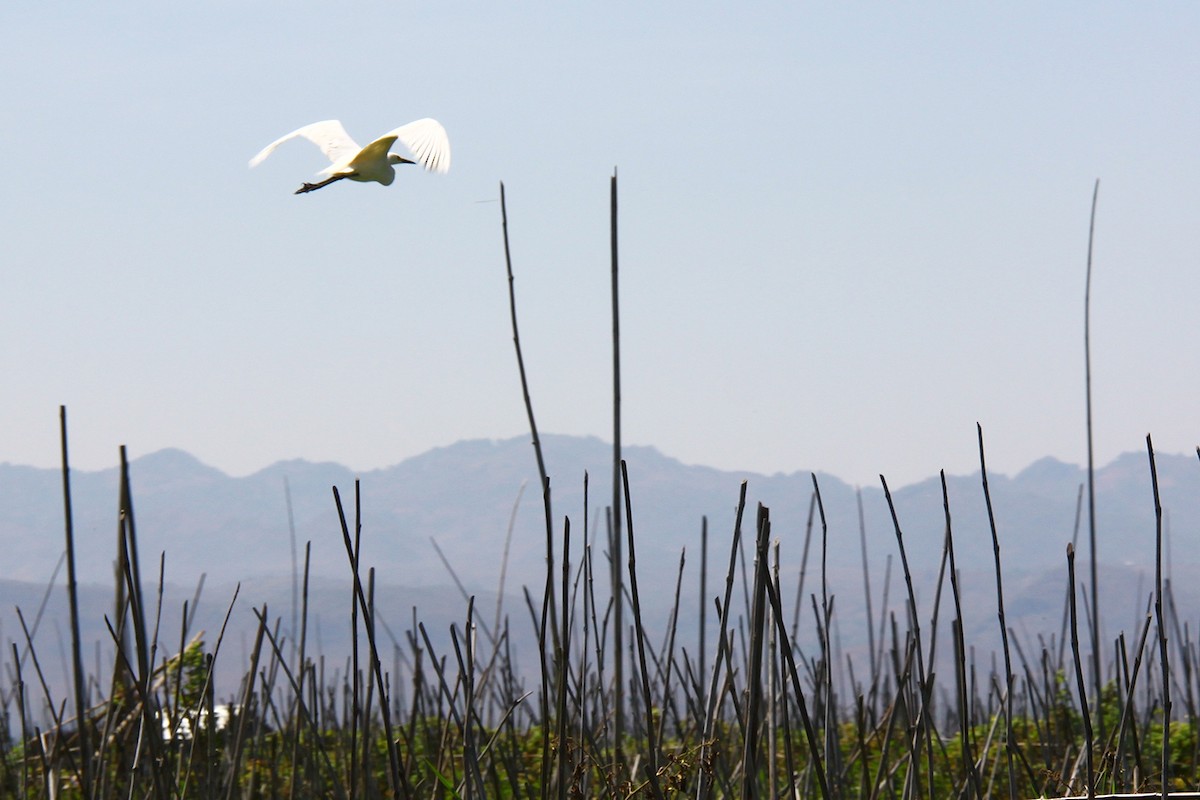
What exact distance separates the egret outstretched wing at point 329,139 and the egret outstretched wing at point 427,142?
7 centimetres

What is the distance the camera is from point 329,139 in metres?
1.62

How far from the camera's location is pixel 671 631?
1.42 m

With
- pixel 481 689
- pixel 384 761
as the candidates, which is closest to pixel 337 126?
pixel 481 689

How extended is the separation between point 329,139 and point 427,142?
19 centimetres

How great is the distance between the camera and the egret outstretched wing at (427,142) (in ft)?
4.81

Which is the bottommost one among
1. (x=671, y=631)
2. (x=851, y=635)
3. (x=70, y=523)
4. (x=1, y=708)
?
(x=851, y=635)

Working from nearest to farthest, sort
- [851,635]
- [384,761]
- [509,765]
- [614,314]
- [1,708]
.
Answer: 1. [614,314]
2. [509,765]
3. [1,708]
4. [384,761]
5. [851,635]

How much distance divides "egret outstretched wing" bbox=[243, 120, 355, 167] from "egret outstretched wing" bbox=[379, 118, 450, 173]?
7 cm

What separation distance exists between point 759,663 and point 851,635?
616 feet

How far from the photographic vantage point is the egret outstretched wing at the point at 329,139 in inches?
60.7

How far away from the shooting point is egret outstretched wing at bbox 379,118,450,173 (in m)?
1.46

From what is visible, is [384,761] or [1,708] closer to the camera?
[1,708]

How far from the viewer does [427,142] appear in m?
1.50

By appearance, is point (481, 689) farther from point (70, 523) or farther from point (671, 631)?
point (70, 523)
